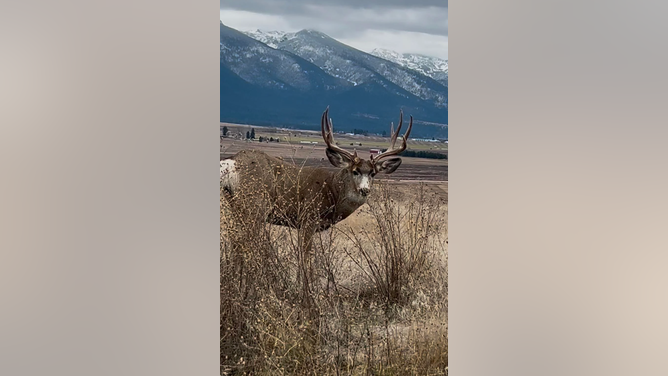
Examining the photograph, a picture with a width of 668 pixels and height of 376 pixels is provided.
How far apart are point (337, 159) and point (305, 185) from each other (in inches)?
9.3

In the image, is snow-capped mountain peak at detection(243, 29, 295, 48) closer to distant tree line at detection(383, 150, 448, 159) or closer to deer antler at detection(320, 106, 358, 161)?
deer antler at detection(320, 106, 358, 161)

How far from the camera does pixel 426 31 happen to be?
3.82m

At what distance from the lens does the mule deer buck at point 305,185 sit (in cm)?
A: 365

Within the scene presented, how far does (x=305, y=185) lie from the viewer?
3.76 m

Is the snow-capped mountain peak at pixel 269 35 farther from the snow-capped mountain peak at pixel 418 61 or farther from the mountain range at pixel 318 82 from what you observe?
the snow-capped mountain peak at pixel 418 61
